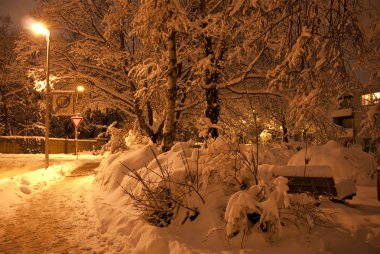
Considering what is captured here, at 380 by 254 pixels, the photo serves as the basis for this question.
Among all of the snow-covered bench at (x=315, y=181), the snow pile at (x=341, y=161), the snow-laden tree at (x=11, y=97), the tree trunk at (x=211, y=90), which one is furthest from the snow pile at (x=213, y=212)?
the snow-laden tree at (x=11, y=97)

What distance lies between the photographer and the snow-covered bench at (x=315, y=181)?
243 inches

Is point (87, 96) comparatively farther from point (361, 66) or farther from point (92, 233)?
point (361, 66)

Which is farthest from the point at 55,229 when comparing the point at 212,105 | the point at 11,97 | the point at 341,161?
the point at 11,97

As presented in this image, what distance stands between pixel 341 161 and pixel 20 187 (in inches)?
371

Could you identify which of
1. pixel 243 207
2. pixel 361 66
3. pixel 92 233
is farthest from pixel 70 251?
pixel 361 66

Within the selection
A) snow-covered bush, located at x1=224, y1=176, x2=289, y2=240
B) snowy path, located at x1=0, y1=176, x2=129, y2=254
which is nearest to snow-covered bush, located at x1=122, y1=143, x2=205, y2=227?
snowy path, located at x1=0, y1=176, x2=129, y2=254

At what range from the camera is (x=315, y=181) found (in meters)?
6.30

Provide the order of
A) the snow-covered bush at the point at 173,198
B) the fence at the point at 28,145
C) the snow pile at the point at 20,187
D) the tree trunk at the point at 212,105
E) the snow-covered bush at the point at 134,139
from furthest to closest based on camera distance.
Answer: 1. the fence at the point at 28,145
2. the snow-covered bush at the point at 134,139
3. the tree trunk at the point at 212,105
4. the snow pile at the point at 20,187
5. the snow-covered bush at the point at 173,198

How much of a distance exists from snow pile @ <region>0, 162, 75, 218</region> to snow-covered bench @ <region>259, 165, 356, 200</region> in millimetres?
6056

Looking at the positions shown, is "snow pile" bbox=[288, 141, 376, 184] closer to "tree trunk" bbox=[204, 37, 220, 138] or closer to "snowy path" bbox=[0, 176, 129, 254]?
"tree trunk" bbox=[204, 37, 220, 138]

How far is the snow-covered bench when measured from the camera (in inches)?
243

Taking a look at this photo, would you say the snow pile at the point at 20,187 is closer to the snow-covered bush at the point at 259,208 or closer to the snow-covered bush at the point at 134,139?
the snow-covered bush at the point at 134,139

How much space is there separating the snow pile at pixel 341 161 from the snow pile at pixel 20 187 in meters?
7.43

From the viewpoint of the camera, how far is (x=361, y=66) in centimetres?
597
